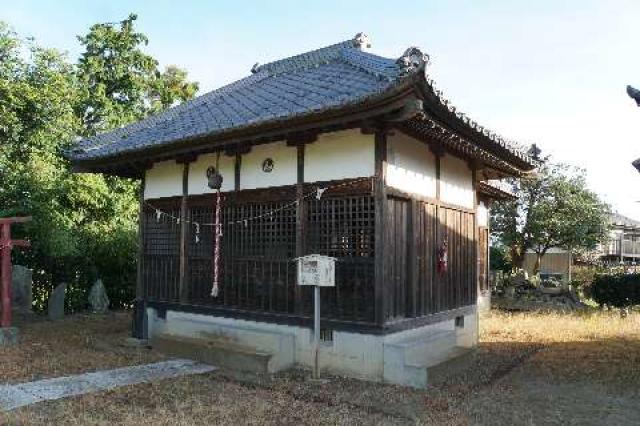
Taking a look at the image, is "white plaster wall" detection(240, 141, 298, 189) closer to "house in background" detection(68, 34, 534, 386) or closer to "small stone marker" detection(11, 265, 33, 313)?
"house in background" detection(68, 34, 534, 386)

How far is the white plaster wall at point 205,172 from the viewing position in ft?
35.1

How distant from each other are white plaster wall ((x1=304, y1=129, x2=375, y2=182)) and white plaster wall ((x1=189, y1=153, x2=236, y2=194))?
1941mm

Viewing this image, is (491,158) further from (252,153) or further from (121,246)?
(121,246)

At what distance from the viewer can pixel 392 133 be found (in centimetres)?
871

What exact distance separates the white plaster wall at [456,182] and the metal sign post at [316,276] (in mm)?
3226

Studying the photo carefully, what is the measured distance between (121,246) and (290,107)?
1126 centimetres

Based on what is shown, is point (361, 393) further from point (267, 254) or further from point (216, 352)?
point (267, 254)

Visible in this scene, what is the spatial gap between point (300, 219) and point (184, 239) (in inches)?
132

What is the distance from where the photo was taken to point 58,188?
580 inches

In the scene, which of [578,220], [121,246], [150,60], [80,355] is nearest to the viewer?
[80,355]

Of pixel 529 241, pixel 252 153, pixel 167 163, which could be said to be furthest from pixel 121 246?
pixel 529 241

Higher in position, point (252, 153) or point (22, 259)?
point (252, 153)

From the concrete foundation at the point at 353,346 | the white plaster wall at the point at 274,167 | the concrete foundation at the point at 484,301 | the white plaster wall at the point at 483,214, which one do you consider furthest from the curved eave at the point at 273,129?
the concrete foundation at the point at 484,301

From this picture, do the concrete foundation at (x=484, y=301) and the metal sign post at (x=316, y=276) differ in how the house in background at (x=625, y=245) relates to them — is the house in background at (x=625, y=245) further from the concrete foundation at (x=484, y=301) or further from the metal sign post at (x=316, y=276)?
the metal sign post at (x=316, y=276)
